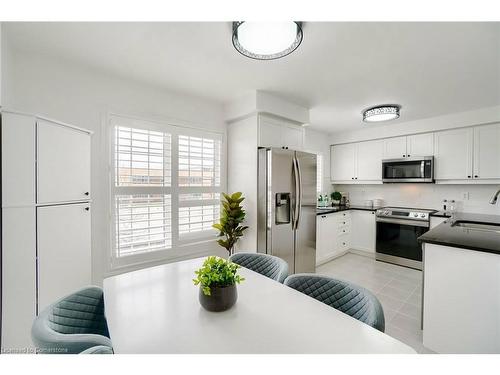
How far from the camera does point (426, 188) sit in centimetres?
369

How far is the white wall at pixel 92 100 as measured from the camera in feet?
5.77

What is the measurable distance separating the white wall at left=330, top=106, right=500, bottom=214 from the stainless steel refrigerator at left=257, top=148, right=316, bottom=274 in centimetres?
195

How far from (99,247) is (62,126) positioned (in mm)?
1203

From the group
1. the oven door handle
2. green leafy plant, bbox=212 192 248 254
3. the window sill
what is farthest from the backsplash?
the window sill

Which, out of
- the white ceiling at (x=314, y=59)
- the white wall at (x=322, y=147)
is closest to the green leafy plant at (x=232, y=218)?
the white ceiling at (x=314, y=59)

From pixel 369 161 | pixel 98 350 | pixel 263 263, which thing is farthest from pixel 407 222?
pixel 98 350

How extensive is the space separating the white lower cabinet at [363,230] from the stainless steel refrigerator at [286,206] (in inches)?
63.4

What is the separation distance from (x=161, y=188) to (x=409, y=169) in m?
3.87

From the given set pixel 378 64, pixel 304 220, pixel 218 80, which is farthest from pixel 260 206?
pixel 378 64

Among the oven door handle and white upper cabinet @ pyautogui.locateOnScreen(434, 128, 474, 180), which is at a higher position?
white upper cabinet @ pyautogui.locateOnScreen(434, 128, 474, 180)

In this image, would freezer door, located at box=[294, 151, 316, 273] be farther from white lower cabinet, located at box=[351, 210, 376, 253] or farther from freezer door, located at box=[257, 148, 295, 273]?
white lower cabinet, located at box=[351, 210, 376, 253]

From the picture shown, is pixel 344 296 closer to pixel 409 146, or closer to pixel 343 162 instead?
pixel 409 146

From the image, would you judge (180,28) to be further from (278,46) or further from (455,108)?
(455,108)

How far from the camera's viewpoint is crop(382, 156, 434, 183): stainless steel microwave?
3315 millimetres
